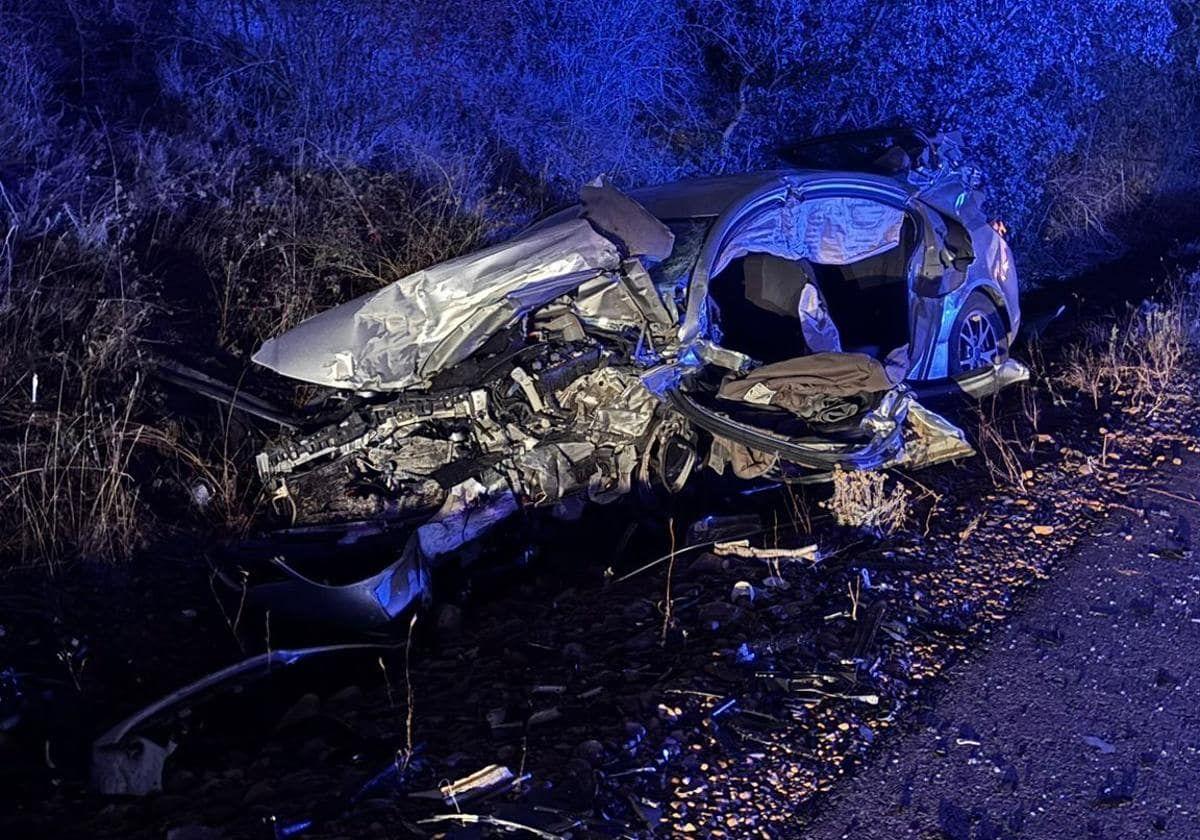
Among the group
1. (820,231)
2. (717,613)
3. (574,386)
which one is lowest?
(717,613)

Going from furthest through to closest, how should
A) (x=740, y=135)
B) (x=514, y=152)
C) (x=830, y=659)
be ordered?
→ (x=740, y=135) < (x=514, y=152) < (x=830, y=659)

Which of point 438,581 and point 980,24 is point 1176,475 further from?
point 980,24

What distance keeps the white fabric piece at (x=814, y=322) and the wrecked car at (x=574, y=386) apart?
0.5 inches

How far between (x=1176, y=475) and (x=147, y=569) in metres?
5.47

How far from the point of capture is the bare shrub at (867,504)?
5.56 m

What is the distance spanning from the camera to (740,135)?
11.9 meters

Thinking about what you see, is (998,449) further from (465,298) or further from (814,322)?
(465,298)

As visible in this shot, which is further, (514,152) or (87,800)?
(514,152)

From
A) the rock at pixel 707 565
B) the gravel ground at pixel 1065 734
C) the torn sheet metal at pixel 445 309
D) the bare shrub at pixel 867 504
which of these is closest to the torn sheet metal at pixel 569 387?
the torn sheet metal at pixel 445 309

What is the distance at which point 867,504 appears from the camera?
5.58 m

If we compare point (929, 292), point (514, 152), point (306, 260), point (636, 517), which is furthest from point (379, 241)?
point (929, 292)

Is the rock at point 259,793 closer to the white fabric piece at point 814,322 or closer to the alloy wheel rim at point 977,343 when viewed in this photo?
the white fabric piece at point 814,322

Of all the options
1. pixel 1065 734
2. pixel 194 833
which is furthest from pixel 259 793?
pixel 1065 734

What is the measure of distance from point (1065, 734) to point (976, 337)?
4225mm
